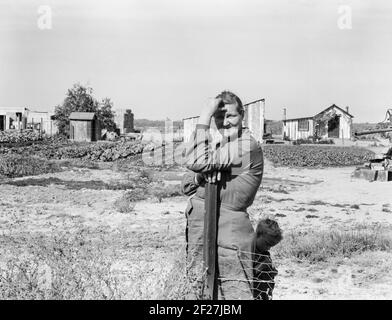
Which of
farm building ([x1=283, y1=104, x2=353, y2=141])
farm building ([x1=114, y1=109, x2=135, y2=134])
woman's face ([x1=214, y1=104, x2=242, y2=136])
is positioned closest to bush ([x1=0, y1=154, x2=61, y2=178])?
woman's face ([x1=214, y1=104, x2=242, y2=136])

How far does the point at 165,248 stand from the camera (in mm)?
8352

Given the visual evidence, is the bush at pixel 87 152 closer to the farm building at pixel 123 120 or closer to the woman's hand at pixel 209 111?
the woman's hand at pixel 209 111

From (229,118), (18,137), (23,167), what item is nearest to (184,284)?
(229,118)

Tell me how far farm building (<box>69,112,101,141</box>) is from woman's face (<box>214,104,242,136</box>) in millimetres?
34643

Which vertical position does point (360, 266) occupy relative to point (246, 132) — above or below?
below

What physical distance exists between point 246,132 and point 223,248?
0.78 meters

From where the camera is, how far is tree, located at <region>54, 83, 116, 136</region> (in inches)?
1763

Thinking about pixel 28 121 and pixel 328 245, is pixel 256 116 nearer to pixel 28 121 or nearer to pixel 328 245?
pixel 328 245

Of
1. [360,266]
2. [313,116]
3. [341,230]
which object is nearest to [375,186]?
[341,230]

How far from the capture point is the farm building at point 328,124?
48625 mm

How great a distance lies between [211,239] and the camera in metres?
3.70

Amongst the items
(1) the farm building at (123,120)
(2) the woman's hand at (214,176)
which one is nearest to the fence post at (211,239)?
(2) the woman's hand at (214,176)

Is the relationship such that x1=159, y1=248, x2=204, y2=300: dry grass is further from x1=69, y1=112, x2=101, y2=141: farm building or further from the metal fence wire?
x1=69, y1=112, x2=101, y2=141: farm building
